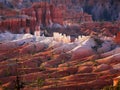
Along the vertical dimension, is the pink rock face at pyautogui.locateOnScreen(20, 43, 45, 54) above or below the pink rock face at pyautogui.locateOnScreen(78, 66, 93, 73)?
below

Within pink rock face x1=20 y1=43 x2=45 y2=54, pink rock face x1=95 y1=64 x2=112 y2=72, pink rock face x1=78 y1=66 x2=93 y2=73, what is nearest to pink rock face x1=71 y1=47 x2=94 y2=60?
pink rock face x1=78 y1=66 x2=93 y2=73

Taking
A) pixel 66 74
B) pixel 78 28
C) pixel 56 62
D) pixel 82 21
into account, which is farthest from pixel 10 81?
pixel 82 21

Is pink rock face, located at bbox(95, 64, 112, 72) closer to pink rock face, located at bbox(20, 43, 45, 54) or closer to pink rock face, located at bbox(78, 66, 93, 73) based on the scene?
pink rock face, located at bbox(78, 66, 93, 73)

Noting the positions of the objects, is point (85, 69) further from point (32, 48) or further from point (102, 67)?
point (32, 48)

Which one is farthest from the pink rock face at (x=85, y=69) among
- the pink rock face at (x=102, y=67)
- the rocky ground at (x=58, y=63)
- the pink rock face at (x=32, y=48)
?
the pink rock face at (x=32, y=48)

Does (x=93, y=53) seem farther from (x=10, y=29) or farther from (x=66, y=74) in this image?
(x=10, y=29)

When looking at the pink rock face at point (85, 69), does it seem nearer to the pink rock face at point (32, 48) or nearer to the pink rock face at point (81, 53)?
the pink rock face at point (81, 53)

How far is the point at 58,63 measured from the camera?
8444cm

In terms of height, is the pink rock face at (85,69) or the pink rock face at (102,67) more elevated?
the pink rock face at (102,67)

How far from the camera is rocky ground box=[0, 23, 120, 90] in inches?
2672

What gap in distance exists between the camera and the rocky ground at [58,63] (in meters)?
67.9

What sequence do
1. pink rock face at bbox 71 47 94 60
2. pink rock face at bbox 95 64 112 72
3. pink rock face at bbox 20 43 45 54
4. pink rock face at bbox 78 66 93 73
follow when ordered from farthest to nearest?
pink rock face at bbox 20 43 45 54 → pink rock face at bbox 71 47 94 60 → pink rock face at bbox 78 66 93 73 → pink rock face at bbox 95 64 112 72

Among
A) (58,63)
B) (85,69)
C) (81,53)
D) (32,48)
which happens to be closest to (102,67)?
(85,69)

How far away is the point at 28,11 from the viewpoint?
13788cm
